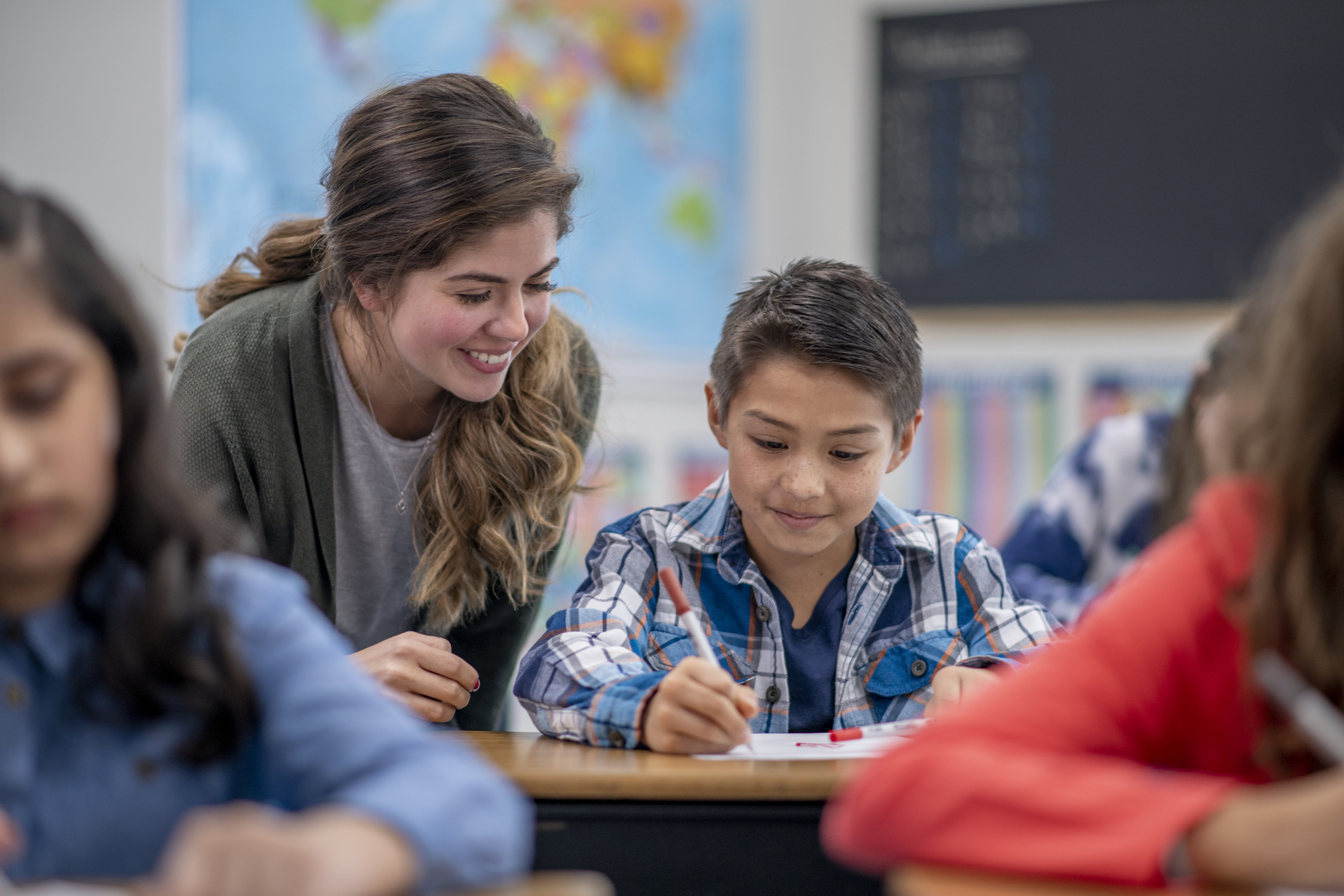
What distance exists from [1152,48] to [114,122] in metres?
2.43

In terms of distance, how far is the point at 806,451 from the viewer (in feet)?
5.05

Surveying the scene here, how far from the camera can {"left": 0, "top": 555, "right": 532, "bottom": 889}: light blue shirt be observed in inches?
31.4

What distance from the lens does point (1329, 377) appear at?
82 centimetres

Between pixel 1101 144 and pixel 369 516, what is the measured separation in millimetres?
2240

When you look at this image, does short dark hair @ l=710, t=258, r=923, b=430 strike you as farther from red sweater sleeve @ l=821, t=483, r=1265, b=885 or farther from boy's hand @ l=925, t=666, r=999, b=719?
red sweater sleeve @ l=821, t=483, r=1265, b=885

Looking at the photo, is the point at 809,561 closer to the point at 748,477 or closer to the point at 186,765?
the point at 748,477

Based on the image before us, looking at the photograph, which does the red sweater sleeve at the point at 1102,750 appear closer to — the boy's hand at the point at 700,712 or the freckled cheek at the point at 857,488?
the boy's hand at the point at 700,712

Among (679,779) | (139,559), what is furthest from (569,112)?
(139,559)

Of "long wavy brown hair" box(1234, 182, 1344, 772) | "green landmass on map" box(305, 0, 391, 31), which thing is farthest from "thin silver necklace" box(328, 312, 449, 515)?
"green landmass on map" box(305, 0, 391, 31)

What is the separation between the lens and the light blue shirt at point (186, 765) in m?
0.80

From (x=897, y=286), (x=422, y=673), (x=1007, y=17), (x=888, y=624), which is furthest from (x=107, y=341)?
(x=1007, y=17)

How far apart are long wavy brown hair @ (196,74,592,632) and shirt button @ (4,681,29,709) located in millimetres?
826

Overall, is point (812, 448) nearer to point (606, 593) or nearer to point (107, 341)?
point (606, 593)

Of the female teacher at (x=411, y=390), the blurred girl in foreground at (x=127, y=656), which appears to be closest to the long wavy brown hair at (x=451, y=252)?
the female teacher at (x=411, y=390)
